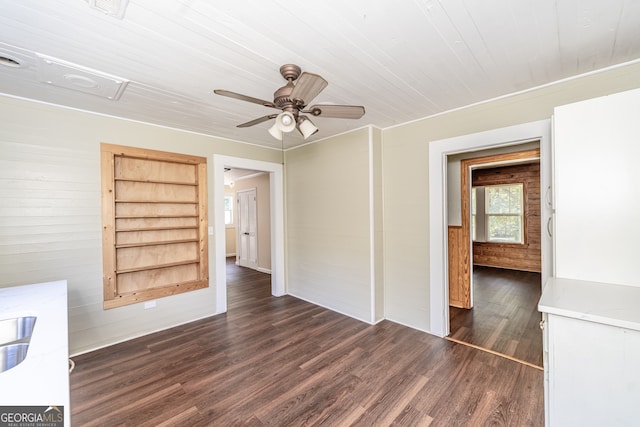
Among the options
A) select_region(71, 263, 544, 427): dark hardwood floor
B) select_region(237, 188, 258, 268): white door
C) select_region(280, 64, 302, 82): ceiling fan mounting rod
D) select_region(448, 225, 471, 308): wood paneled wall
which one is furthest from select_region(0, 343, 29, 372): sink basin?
select_region(237, 188, 258, 268): white door

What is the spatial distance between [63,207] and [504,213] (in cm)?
794

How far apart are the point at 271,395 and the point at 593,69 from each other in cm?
355

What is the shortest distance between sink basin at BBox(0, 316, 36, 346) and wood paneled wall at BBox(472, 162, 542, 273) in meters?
7.75

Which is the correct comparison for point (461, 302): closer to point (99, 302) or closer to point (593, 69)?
point (593, 69)

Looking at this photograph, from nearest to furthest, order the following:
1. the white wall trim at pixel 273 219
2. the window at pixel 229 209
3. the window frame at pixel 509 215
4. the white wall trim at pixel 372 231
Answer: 1. the white wall trim at pixel 372 231
2. the white wall trim at pixel 273 219
3. the window frame at pixel 509 215
4. the window at pixel 229 209

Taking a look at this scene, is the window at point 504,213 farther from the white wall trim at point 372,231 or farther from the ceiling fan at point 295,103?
the ceiling fan at point 295,103

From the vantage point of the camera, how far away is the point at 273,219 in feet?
15.1

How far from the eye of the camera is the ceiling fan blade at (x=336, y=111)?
1877 millimetres

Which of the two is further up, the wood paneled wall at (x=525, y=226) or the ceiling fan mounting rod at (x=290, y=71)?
the ceiling fan mounting rod at (x=290, y=71)

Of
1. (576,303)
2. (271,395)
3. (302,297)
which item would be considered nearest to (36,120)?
(271,395)

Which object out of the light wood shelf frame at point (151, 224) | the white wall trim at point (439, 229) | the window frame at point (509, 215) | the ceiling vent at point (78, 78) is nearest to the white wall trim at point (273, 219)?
the light wood shelf frame at point (151, 224)

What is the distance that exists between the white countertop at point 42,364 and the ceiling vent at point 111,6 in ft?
5.23

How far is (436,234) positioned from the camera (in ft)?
9.82

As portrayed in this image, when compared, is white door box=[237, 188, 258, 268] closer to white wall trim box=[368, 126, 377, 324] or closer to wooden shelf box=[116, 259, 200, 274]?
wooden shelf box=[116, 259, 200, 274]
